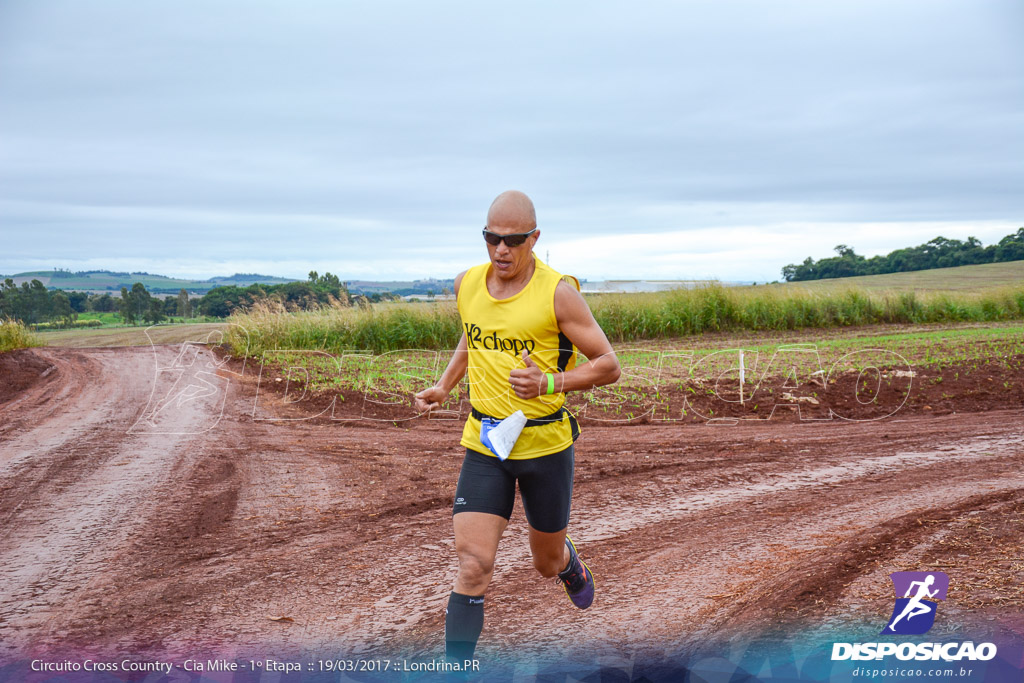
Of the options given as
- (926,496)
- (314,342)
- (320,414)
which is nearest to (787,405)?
(926,496)

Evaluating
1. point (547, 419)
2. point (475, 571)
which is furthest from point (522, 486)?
point (475, 571)

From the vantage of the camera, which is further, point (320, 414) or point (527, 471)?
point (320, 414)

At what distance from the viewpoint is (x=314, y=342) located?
19922mm

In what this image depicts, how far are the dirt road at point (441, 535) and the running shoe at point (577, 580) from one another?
0.64ft

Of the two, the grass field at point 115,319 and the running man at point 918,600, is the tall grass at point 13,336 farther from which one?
the running man at point 918,600

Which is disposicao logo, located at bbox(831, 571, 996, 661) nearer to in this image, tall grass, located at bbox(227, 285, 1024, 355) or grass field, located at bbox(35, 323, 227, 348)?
tall grass, located at bbox(227, 285, 1024, 355)

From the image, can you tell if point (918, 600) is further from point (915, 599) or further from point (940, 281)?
point (940, 281)

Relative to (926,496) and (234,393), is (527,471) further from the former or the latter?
(234,393)

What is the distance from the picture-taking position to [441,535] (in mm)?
6121

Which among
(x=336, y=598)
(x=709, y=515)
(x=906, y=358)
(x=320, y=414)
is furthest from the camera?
(x=906, y=358)

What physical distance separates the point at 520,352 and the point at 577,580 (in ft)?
4.57

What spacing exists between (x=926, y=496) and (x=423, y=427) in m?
6.43

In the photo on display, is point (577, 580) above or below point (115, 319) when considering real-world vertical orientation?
below

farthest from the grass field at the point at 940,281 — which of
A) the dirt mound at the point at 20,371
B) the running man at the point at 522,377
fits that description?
the running man at the point at 522,377
